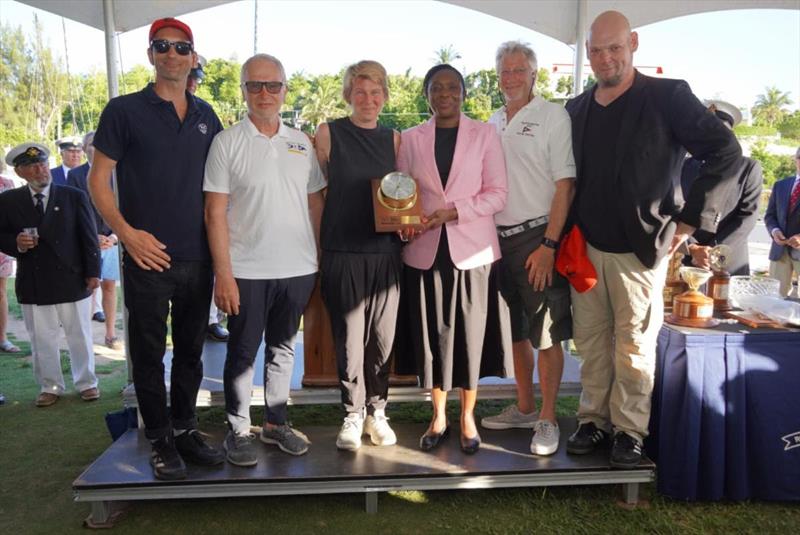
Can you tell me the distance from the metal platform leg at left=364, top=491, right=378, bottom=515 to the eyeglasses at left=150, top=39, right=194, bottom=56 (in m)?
2.21

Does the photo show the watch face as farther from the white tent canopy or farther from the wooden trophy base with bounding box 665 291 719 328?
the white tent canopy

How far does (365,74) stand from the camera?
2.83 m

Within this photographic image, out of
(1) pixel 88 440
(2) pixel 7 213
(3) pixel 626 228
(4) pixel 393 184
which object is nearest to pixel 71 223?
(2) pixel 7 213

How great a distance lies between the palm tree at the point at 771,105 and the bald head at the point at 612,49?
76.1m

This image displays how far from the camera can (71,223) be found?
182 inches

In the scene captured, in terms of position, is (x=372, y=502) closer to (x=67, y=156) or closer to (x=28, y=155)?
(x=28, y=155)

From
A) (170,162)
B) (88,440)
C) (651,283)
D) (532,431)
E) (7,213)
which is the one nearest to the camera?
(170,162)

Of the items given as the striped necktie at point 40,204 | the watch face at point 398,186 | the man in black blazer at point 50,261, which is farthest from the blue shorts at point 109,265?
the watch face at point 398,186

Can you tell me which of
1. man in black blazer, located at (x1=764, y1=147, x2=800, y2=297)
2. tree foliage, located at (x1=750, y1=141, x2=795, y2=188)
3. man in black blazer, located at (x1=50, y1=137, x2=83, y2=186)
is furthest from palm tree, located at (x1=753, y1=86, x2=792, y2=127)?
man in black blazer, located at (x1=50, y1=137, x2=83, y2=186)

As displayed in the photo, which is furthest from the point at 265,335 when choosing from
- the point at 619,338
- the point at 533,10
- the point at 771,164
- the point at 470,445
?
the point at 771,164

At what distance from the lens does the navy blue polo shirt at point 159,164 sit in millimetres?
2607

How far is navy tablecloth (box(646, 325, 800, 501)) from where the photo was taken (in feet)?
9.54

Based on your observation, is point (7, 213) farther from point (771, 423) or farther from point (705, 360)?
point (771, 423)

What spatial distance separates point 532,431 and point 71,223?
368 cm
